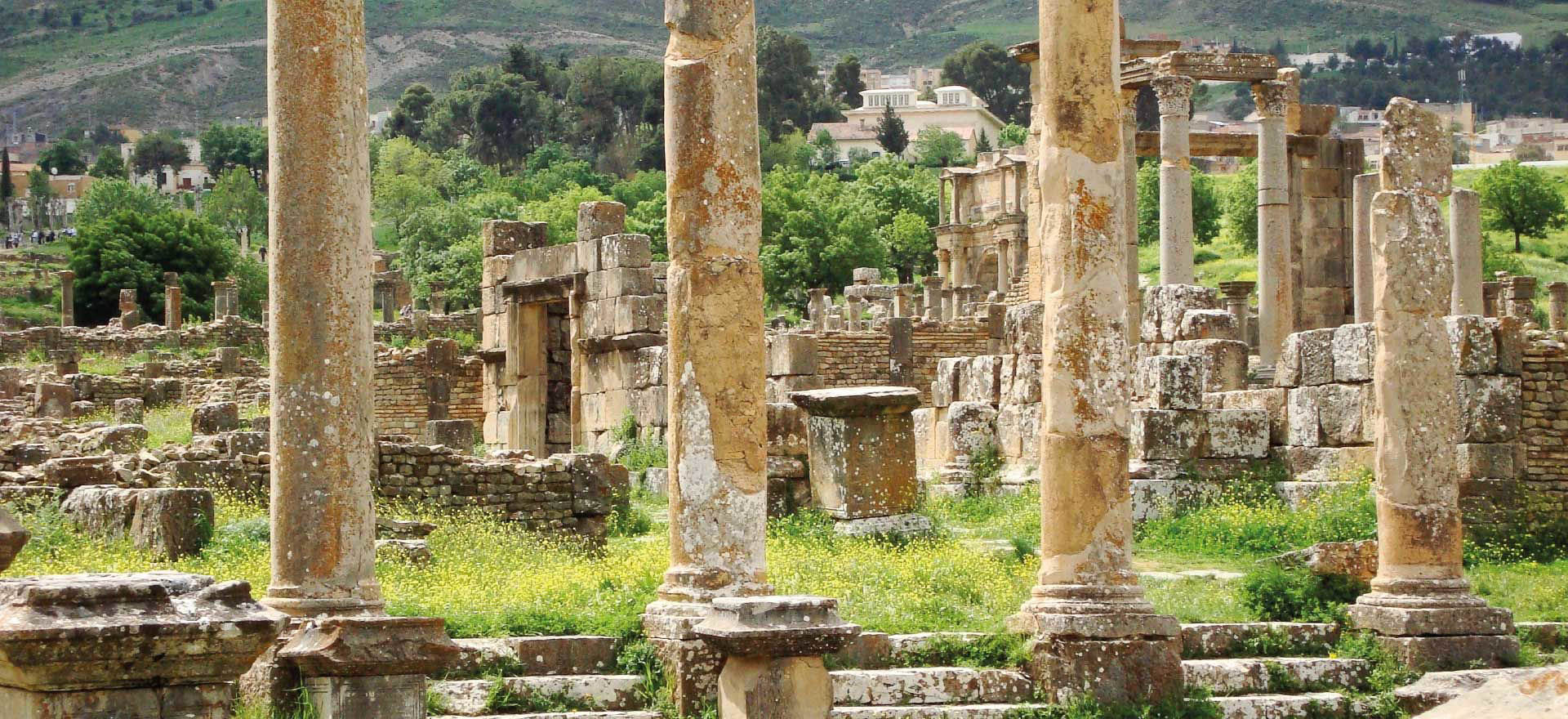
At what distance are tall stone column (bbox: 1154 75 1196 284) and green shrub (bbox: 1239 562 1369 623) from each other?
15.2m

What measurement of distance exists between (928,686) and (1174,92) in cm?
1928

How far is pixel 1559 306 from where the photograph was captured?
45188mm

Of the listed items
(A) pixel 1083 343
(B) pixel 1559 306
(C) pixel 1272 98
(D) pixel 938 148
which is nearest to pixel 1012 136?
(D) pixel 938 148

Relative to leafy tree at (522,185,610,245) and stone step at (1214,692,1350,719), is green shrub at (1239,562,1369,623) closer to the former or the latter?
stone step at (1214,692,1350,719)

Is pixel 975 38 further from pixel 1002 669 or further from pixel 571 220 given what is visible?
pixel 1002 669

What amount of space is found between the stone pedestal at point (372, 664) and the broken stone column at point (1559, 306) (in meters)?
38.5

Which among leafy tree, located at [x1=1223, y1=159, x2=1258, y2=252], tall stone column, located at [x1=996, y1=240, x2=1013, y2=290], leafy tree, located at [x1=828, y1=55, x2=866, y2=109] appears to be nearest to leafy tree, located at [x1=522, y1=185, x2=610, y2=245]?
tall stone column, located at [x1=996, y1=240, x2=1013, y2=290]

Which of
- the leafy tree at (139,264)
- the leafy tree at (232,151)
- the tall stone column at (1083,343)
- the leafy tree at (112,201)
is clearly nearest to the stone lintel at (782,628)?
the tall stone column at (1083,343)

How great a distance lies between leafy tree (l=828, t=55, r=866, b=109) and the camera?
148 meters

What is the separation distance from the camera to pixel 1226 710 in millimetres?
13227

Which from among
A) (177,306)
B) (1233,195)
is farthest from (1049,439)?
(1233,195)

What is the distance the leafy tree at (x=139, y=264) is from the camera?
201 feet

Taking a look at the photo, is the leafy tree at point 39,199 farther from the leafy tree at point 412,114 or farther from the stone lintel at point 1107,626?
the stone lintel at point 1107,626

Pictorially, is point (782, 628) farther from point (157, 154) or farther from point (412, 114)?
point (157, 154)
